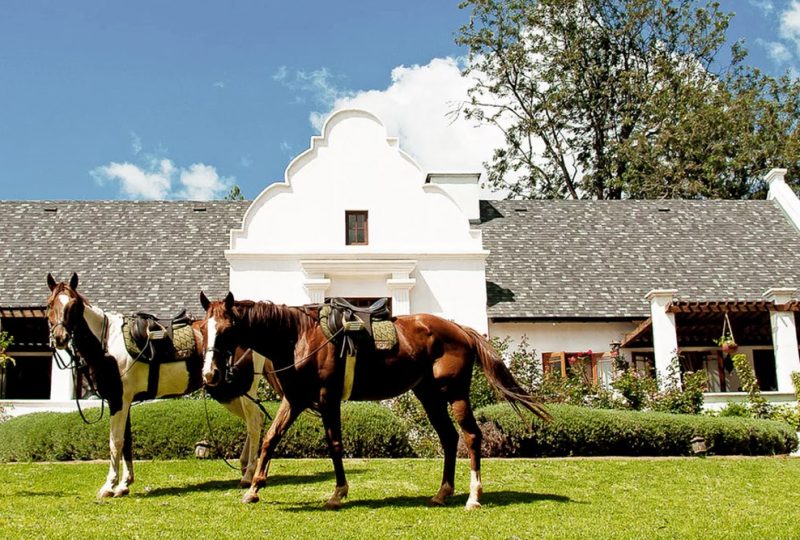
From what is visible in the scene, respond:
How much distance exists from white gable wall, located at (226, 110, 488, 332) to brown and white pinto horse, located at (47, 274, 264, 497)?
10.3 metres

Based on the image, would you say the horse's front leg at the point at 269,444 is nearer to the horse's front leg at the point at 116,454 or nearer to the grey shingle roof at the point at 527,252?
the horse's front leg at the point at 116,454

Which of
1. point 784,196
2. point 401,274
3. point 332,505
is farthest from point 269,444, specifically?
point 784,196

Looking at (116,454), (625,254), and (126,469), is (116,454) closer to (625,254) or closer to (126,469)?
(126,469)

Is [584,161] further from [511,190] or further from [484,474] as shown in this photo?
[484,474]

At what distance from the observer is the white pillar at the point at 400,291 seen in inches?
834

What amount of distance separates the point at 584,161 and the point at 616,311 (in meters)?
18.9

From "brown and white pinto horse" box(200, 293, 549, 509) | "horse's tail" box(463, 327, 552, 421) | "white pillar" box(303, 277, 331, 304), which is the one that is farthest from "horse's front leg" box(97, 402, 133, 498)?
"white pillar" box(303, 277, 331, 304)

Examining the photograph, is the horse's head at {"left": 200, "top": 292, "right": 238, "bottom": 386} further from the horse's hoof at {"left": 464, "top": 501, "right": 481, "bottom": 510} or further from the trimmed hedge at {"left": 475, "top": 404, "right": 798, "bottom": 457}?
the trimmed hedge at {"left": 475, "top": 404, "right": 798, "bottom": 457}

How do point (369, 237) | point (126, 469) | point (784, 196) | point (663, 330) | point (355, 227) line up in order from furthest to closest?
point (784, 196) < point (355, 227) < point (369, 237) < point (663, 330) < point (126, 469)

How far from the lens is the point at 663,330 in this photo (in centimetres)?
1983

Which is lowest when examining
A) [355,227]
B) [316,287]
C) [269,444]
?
[269,444]

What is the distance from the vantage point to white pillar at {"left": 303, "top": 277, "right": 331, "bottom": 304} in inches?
831

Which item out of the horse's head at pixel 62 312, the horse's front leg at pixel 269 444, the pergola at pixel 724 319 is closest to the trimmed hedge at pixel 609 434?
the pergola at pixel 724 319

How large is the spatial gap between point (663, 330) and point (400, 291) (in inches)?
256
